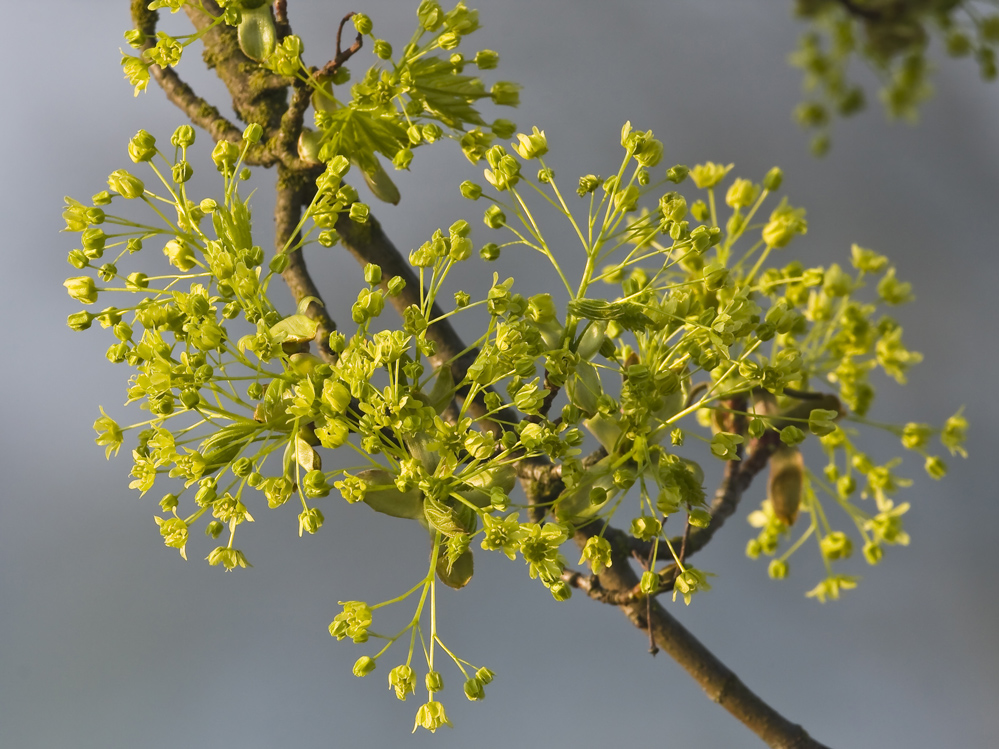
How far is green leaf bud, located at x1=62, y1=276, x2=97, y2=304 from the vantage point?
21.6 inches

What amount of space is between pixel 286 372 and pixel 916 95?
114 centimetres

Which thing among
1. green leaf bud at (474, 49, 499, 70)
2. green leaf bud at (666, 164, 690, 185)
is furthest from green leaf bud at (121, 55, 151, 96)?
green leaf bud at (666, 164, 690, 185)

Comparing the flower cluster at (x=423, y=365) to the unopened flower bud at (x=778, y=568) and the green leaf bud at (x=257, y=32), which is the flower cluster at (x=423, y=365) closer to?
the green leaf bud at (x=257, y=32)

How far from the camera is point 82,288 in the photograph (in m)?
0.55

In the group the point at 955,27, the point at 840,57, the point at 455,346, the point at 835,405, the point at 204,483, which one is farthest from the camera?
the point at 840,57

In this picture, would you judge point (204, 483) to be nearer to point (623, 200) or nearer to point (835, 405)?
point (623, 200)

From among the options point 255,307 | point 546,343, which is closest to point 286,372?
point 255,307

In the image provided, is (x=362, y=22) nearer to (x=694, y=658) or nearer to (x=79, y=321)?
(x=79, y=321)

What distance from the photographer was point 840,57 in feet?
3.89

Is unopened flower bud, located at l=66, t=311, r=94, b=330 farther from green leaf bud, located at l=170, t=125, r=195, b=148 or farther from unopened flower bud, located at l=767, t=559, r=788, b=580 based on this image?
unopened flower bud, located at l=767, t=559, r=788, b=580

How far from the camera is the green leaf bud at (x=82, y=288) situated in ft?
1.80

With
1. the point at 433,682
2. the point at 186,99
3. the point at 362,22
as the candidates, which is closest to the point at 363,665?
the point at 433,682

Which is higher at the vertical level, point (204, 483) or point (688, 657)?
point (204, 483)

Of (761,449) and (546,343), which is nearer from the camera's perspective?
(546,343)
